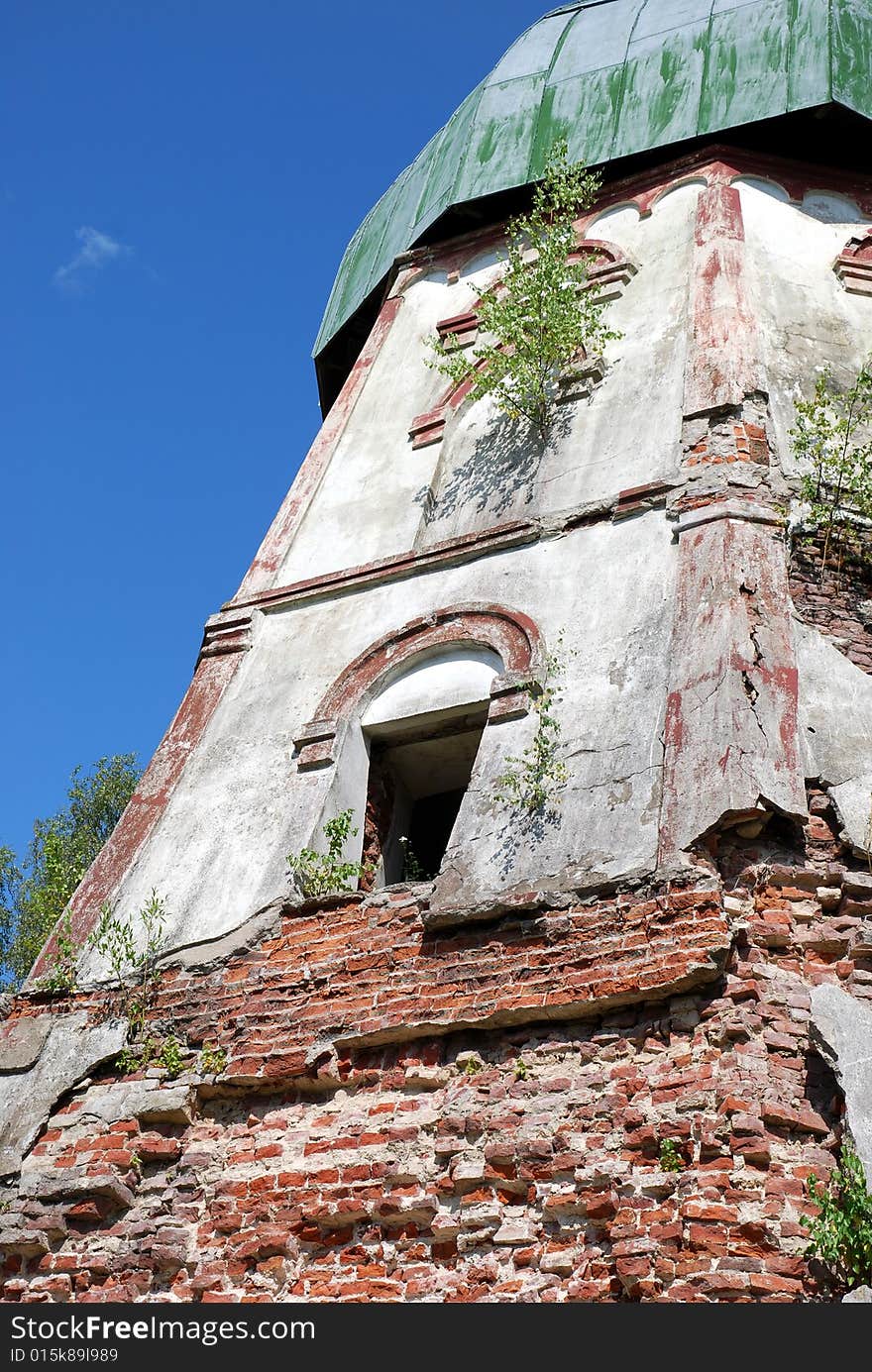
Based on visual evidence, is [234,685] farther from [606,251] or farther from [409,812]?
[606,251]

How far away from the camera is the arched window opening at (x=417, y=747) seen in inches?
352

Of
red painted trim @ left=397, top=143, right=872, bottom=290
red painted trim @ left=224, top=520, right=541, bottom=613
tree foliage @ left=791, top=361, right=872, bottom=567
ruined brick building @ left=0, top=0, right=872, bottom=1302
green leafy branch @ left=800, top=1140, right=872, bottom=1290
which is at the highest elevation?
red painted trim @ left=397, top=143, right=872, bottom=290

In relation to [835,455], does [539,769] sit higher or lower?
lower

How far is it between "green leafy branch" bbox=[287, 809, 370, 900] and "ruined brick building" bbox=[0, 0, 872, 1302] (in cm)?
14

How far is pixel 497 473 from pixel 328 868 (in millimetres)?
3574

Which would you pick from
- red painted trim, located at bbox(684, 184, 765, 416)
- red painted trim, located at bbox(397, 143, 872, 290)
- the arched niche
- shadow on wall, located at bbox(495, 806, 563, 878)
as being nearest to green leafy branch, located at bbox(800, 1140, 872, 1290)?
shadow on wall, located at bbox(495, 806, 563, 878)

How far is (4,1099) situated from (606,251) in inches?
310

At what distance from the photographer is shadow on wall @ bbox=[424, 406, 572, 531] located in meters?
10.3

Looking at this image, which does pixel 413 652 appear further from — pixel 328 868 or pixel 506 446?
pixel 506 446

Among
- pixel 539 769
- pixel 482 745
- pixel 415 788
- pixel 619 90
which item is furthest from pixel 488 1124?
pixel 619 90

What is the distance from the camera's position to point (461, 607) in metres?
9.40

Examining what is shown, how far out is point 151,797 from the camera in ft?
30.6

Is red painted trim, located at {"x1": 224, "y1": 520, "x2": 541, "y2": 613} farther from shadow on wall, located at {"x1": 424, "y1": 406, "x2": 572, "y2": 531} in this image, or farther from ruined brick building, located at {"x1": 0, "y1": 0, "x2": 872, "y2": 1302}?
shadow on wall, located at {"x1": 424, "y1": 406, "x2": 572, "y2": 531}

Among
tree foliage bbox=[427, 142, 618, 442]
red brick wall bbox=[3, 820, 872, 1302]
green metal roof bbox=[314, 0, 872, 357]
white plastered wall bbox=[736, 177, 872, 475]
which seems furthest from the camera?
green metal roof bbox=[314, 0, 872, 357]
